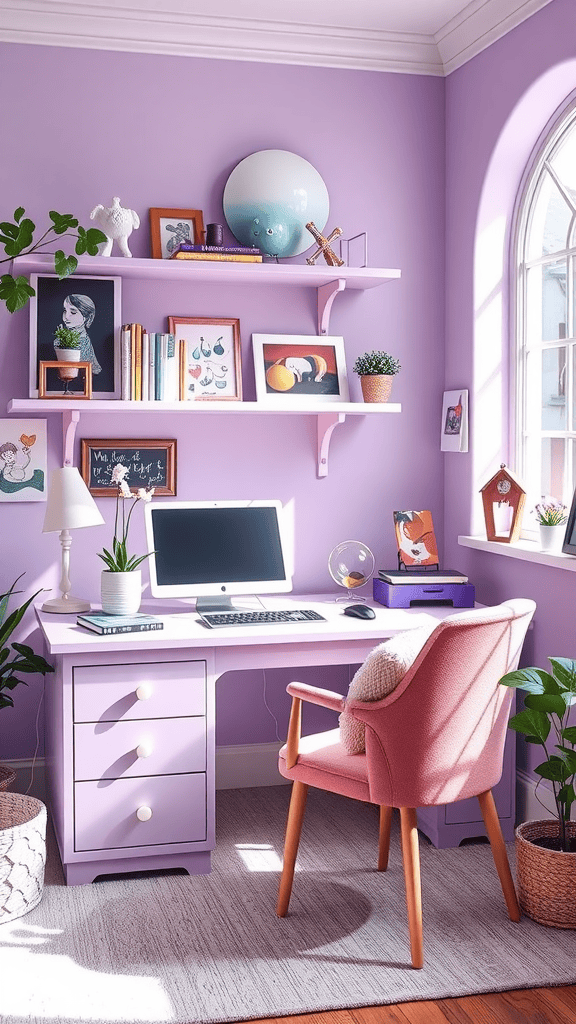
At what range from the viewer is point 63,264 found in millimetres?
2916

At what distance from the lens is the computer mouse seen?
305cm

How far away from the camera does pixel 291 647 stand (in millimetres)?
2908

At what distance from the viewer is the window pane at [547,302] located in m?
3.21

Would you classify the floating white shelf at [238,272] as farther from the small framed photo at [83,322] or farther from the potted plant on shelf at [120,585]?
the potted plant on shelf at [120,585]

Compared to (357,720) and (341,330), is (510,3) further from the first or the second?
(357,720)

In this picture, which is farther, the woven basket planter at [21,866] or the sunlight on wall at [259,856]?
the sunlight on wall at [259,856]

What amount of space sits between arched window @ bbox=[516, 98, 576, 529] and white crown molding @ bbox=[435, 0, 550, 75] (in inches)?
12.4

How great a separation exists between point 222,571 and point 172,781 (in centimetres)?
65

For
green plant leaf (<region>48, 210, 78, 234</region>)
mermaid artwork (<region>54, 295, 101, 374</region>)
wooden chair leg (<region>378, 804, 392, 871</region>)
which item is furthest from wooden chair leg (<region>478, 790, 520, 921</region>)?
green plant leaf (<region>48, 210, 78, 234</region>)

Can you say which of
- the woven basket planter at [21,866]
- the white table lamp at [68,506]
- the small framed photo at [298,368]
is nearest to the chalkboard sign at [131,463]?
the white table lamp at [68,506]

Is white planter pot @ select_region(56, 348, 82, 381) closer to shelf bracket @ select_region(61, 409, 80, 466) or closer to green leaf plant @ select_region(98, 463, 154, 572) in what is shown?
shelf bracket @ select_region(61, 409, 80, 466)

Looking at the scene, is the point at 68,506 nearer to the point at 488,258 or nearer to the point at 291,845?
the point at 291,845

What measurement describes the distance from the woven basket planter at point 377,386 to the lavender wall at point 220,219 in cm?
17

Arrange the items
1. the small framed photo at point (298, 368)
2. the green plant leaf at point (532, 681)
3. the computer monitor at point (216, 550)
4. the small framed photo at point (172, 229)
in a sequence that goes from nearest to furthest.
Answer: the green plant leaf at point (532, 681) → the computer monitor at point (216, 550) → the small framed photo at point (172, 229) → the small framed photo at point (298, 368)
